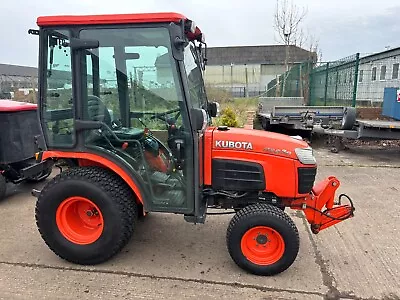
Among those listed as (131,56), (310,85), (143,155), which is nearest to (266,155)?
(143,155)

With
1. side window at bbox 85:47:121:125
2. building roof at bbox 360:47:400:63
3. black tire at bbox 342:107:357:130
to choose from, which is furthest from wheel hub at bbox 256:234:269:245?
building roof at bbox 360:47:400:63

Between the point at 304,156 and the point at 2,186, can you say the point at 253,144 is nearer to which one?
the point at 304,156

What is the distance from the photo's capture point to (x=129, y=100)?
3.28 m

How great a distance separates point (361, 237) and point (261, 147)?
1.73 meters

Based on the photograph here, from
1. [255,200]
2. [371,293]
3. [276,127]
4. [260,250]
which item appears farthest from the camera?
[276,127]

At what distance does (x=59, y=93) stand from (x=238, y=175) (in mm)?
1811

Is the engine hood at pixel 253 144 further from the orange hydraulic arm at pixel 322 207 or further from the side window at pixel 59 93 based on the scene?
the side window at pixel 59 93

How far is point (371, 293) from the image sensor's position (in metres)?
2.84

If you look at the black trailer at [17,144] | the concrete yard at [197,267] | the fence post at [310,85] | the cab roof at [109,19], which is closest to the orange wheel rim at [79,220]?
the concrete yard at [197,267]

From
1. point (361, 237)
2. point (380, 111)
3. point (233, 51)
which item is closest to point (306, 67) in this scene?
point (380, 111)

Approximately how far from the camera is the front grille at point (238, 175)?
315 centimetres

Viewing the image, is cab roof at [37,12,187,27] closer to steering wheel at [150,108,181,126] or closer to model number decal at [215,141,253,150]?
steering wheel at [150,108,181,126]

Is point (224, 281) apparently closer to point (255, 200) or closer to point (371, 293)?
point (255, 200)

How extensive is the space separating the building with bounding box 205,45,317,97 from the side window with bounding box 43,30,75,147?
689 centimetres
